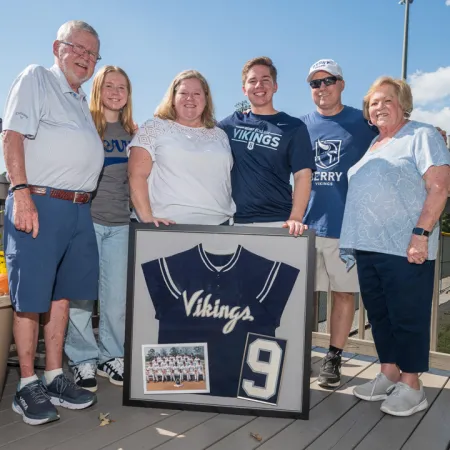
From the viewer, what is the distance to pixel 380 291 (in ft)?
8.52

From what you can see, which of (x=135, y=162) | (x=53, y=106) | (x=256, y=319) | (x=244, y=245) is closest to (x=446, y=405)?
(x=256, y=319)

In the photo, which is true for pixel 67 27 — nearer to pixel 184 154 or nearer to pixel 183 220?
pixel 184 154

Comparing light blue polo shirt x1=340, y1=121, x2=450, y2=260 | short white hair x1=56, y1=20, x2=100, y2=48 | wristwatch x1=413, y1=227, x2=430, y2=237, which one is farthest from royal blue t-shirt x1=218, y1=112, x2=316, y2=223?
short white hair x1=56, y1=20, x2=100, y2=48

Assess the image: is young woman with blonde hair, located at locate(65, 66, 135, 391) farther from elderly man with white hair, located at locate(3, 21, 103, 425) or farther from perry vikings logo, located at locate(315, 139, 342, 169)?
perry vikings logo, located at locate(315, 139, 342, 169)

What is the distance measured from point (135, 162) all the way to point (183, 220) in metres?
0.37

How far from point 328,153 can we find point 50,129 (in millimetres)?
1503

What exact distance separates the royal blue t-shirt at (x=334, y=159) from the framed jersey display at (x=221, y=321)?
49 centimetres

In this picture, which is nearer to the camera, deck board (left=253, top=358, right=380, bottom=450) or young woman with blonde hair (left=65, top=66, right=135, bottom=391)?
deck board (left=253, top=358, right=380, bottom=450)

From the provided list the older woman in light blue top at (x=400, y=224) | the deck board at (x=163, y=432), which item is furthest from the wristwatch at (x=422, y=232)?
the deck board at (x=163, y=432)

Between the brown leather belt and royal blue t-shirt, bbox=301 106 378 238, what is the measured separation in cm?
128

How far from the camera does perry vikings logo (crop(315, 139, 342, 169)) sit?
9.32ft

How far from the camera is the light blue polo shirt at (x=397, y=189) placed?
2.38 metres

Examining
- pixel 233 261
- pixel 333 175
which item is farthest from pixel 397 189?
pixel 233 261

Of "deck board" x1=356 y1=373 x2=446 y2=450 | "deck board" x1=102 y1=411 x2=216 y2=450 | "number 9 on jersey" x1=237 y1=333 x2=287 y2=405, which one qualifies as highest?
"number 9 on jersey" x1=237 y1=333 x2=287 y2=405
